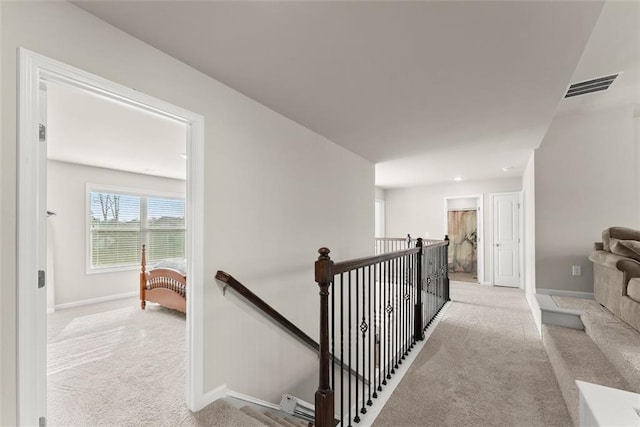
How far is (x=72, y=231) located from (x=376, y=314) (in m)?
5.06

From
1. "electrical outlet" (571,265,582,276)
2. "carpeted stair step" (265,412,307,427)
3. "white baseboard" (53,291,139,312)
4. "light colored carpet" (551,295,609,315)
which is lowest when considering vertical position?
"carpeted stair step" (265,412,307,427)

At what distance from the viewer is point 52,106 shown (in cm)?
253

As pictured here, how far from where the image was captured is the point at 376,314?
3527mm

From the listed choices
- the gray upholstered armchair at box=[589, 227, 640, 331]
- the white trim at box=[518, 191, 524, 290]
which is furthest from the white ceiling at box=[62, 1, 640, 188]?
the white trim at box=[518, 191, 524, 290]

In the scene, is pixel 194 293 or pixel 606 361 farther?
pixel 606 361

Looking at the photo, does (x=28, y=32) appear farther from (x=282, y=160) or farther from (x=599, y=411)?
(x=599, y=411)

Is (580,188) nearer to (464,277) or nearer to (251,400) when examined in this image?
(464,277)

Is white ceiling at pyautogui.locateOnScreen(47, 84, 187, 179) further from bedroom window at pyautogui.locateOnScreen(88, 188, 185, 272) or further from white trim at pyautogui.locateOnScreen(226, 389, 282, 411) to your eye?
white trim at pyautogui.locateOnScreen(226, 389, 282, 411)

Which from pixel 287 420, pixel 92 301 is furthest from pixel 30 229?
pixel 92 301

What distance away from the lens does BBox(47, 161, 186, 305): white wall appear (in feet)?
15.5

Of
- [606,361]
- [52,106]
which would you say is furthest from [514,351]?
[52,106]

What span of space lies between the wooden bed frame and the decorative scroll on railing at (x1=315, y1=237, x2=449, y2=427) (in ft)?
7.15

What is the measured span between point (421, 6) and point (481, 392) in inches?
105

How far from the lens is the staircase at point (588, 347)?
202 centimetres
